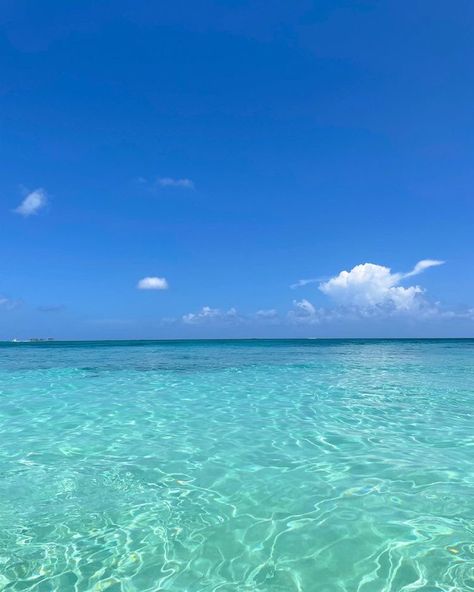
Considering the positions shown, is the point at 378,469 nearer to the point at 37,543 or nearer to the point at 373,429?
the point at 373,429

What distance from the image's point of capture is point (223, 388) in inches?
565

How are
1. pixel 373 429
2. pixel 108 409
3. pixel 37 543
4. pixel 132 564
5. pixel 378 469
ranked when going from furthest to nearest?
1. pixel 108 409
2. pixel 373 429
3. pixel 378 469
4. pixel 37 543
5. pixel 132 564

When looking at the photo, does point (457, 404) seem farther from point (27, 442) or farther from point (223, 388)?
point (27, 442)

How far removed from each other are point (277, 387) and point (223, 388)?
1961mm

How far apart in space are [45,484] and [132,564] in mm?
2363

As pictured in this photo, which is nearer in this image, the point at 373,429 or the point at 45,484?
the point at 45,484

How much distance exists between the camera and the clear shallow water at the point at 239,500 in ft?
11.5

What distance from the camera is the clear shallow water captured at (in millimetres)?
3512

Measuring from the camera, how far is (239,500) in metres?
4.91

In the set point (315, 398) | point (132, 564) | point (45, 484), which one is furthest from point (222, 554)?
point (315, 398)

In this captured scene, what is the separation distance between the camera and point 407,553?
377cm

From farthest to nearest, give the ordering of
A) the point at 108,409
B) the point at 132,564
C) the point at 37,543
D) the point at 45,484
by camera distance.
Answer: the point at 108,409 → the point at 45,484 → the point at 37,543 → the point at 132,564

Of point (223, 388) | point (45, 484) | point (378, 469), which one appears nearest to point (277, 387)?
point (223, 388)

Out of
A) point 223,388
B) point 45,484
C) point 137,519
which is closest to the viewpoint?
point 137,519
